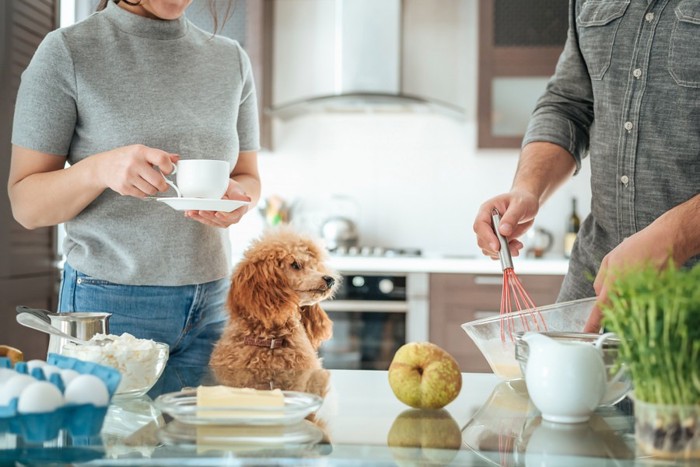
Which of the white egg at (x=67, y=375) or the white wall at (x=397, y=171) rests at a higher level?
the white wall at (x=397, y=171)

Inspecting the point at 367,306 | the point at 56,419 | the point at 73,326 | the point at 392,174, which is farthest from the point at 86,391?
the point at 392,174

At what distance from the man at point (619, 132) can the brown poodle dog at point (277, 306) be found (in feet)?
1.23

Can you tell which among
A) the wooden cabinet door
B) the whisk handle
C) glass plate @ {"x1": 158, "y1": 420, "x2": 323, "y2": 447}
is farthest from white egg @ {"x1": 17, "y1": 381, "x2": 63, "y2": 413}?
the wooden cabinet door

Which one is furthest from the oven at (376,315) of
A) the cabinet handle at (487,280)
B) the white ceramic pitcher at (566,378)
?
the white ceramic pitcher at (566,378)

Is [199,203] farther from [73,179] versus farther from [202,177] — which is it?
[73,179]

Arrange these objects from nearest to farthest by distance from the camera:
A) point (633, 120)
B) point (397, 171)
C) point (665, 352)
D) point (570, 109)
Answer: point (665, 352), point (633, 120), point (570, 109), point (397, 171)

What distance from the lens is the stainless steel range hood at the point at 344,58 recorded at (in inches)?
141

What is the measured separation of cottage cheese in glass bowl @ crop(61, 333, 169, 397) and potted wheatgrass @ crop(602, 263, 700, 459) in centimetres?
58

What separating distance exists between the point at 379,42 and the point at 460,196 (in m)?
0.86

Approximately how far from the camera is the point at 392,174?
12.7ft

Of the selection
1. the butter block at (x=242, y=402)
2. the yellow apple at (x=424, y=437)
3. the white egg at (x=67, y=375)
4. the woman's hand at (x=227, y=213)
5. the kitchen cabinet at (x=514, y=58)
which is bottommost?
the yellow apple at (x=424, y=437)

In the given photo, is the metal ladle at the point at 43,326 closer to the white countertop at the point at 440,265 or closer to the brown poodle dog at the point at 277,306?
the brown poodle dog at the point at 277,306

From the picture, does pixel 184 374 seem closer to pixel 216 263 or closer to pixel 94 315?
pixel 94 315

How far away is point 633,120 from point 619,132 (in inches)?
1.4
